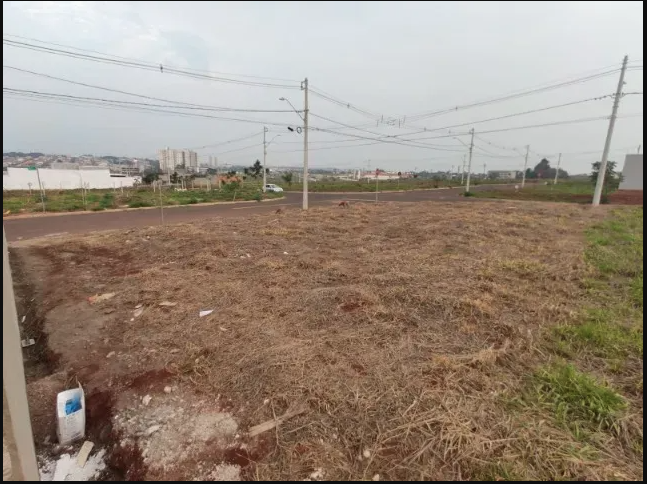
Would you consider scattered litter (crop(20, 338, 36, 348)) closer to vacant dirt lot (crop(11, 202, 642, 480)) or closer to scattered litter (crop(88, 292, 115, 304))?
vacant dirt lot (crop(11, 202, 642, 480))

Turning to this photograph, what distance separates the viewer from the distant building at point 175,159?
20278mm

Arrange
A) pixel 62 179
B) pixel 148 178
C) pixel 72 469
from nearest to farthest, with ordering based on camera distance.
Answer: pixel 72 469 < pixel 62 179 < pixel 148 178

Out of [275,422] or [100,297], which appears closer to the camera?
[275,422]

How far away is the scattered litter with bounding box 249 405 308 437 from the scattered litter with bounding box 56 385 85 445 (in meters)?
1.22

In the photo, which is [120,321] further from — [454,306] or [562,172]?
[562,172]

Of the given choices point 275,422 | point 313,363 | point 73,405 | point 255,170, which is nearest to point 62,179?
point 255,170

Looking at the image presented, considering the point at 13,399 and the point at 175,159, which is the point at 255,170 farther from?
the point at 13,399

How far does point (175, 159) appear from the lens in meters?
29.4

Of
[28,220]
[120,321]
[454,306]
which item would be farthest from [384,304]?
[28,220]

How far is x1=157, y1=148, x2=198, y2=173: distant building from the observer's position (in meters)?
20.3

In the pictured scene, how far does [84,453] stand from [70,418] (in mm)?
262

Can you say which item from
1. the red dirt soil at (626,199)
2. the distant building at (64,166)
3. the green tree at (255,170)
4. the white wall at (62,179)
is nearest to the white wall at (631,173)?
the red dirt soil at (626,199)

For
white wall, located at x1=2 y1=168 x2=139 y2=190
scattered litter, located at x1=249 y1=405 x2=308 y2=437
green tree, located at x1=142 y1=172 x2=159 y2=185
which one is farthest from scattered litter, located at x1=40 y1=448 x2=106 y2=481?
green tree, located at x1=142 y1=172 x2=159 y2=185

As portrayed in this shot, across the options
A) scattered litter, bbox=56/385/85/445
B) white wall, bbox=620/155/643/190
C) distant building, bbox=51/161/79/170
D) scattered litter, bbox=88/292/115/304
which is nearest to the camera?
scattered litter, bbox=56/385/85/445
